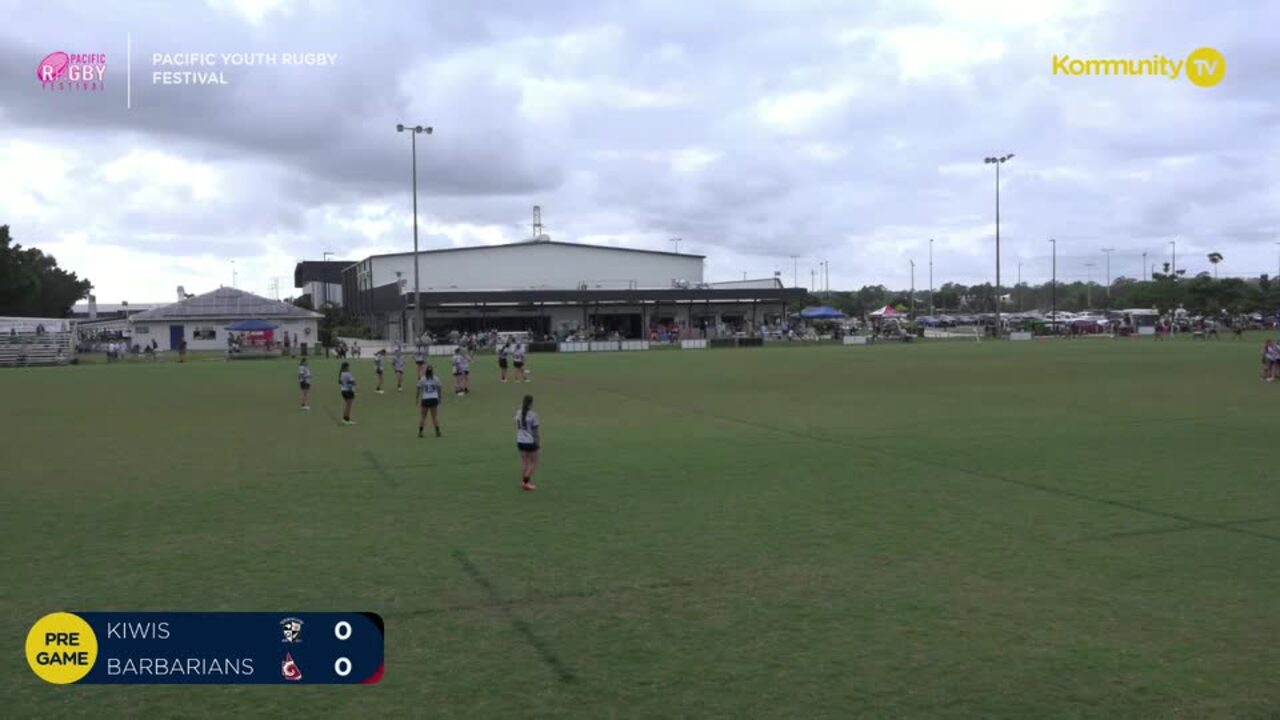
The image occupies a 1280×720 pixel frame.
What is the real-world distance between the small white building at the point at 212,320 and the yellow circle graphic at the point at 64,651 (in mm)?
75097

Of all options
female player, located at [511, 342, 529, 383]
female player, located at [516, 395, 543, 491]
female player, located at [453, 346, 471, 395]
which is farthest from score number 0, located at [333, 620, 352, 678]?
female player, located at [511, 342, 529, 383]

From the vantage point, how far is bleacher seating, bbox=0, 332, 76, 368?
60.5m

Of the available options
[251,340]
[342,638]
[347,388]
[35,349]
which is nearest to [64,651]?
[342,638]

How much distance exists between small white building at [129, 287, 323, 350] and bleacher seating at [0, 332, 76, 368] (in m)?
14.6

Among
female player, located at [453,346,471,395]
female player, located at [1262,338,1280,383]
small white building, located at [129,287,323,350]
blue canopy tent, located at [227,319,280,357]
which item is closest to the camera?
female player, located at [453,346,471,395]

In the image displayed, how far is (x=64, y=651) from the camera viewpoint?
718cm

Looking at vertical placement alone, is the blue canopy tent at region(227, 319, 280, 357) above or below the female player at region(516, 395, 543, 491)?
above

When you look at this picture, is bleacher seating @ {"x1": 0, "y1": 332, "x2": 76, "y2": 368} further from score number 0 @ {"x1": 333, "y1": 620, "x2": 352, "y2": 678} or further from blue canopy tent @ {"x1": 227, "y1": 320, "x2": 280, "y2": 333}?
score number 0 @ {"x1": 333, "y1": 620, "x2": 352, "y2": 678}

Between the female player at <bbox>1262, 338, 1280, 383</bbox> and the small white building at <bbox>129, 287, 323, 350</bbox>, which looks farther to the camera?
the small white building at <bbox>129, 287, 323, 350</bbox>

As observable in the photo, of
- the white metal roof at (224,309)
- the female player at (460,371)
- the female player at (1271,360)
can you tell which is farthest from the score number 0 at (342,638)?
the white metal roof at (224,309)

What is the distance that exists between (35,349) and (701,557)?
214ft
